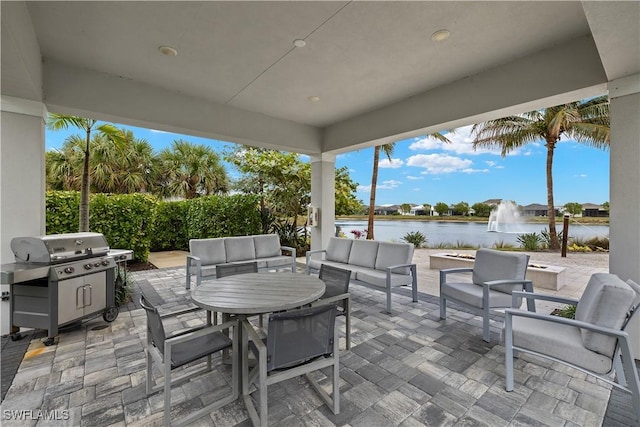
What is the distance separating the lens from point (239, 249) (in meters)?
5.41

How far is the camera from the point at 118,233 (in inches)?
258

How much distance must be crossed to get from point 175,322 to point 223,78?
136 inches

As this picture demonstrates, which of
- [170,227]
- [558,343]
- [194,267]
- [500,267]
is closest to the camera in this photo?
[558,343]

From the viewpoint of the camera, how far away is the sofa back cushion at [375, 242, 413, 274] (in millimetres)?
4312

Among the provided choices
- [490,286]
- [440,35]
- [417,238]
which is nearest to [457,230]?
[417,238]

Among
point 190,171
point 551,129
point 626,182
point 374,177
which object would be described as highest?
point 551,129

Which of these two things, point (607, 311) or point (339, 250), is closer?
point (607, 311)

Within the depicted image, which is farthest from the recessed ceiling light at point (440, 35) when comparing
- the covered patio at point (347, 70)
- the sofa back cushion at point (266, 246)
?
the sofa back cushion at point (266, 246)

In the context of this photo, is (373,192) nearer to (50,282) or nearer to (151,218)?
(151,218)

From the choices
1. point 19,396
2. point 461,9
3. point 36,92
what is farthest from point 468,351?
point 36,92

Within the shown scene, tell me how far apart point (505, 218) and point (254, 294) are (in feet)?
38.7

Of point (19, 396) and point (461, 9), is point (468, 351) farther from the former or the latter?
point (19, 396)

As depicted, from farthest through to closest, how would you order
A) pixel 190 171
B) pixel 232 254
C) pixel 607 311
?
pixel 190 171 → pixel 232 254 → pixel 607 311

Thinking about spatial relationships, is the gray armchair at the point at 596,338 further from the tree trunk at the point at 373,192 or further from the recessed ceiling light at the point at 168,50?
the tree trunk at the point at 373,192
